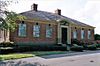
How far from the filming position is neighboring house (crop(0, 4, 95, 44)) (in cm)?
2648

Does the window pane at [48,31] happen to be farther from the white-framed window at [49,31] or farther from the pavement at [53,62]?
the pavement at [53,62]

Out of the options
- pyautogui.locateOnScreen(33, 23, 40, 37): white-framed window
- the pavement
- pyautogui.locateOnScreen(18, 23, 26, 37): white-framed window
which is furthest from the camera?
pyautogui.locateOnScreen(33, 23, 40, 37): white-framed window

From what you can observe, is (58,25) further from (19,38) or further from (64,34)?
(19,38)

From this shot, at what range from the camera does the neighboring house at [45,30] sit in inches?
1043

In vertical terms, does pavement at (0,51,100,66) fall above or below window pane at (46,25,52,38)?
below

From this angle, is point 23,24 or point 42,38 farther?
point 42,38

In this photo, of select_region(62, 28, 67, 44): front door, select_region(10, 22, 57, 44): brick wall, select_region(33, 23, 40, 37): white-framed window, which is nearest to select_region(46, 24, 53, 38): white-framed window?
select_region(10, 22, 57, 44): brick wall

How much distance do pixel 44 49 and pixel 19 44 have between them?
3402mm

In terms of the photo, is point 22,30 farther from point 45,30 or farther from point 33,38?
point 45,30

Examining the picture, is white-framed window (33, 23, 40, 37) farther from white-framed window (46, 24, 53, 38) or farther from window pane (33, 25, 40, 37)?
white-framed window (46, 24, 53, 38)

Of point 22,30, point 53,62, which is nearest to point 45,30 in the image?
point 22,30

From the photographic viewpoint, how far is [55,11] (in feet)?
125

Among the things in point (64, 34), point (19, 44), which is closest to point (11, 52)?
point (19, 44)

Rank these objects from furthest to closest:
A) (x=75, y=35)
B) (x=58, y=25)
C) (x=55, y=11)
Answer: (x=55, y=11), (x=75, y=35), (x=58, y=25)
